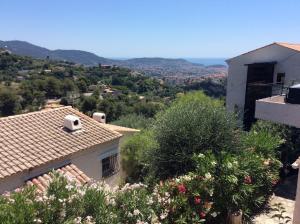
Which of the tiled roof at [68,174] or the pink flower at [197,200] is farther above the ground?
the pink flower at [197,200]

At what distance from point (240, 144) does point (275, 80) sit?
1261 centimetres

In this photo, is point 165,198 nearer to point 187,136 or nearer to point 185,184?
point 185,184

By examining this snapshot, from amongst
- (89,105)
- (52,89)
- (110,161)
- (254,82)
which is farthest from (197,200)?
(52,89)

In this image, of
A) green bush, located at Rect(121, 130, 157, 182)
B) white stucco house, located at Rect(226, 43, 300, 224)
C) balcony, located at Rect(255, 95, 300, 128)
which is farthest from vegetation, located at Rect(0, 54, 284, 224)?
white stucco house, located at Rect(226, 43, 300, 224)

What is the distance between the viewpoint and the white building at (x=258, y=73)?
20.3 m

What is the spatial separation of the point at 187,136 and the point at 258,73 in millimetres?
13693

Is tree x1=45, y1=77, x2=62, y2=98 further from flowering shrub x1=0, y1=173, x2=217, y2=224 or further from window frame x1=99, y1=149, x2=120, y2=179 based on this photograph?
flowering shrub x1=0, y1=173, x2=217, y2=224

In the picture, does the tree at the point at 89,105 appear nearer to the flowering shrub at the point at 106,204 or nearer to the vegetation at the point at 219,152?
the vegetation at the point at 219,152

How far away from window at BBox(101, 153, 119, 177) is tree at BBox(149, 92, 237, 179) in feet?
18.6

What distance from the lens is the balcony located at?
18.7 ft

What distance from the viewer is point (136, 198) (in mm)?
5902

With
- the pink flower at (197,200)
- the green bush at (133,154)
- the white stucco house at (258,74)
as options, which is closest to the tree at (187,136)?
the pink flower at (197,200)

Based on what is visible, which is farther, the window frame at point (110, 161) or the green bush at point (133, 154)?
the green bush at point (133, 154)

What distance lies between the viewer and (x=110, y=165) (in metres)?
16.3
